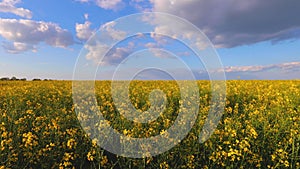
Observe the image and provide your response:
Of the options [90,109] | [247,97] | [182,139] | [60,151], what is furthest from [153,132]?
[247,97]

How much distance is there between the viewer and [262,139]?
5.12m

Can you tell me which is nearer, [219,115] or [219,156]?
[219,156]

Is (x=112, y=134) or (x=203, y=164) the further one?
(x=112, y=134)

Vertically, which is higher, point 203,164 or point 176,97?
point 176,97

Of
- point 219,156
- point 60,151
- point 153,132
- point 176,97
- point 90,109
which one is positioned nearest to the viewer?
point 219,156

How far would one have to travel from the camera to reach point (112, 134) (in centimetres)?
486

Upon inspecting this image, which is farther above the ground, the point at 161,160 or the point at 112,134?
the point at 112,134

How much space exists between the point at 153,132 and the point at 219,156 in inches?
49.7

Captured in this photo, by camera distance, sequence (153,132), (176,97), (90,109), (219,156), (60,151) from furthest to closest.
A: (176,97), (90,109), (153,132), (60,151), (219,156)

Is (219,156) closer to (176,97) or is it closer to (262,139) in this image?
(262,139)

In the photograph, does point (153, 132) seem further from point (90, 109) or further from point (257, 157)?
point (90, 109)

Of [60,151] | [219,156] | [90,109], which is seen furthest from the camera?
[90,109]

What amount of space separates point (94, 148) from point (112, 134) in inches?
22.0

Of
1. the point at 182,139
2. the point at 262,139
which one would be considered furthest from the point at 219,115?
the point at 182,139
